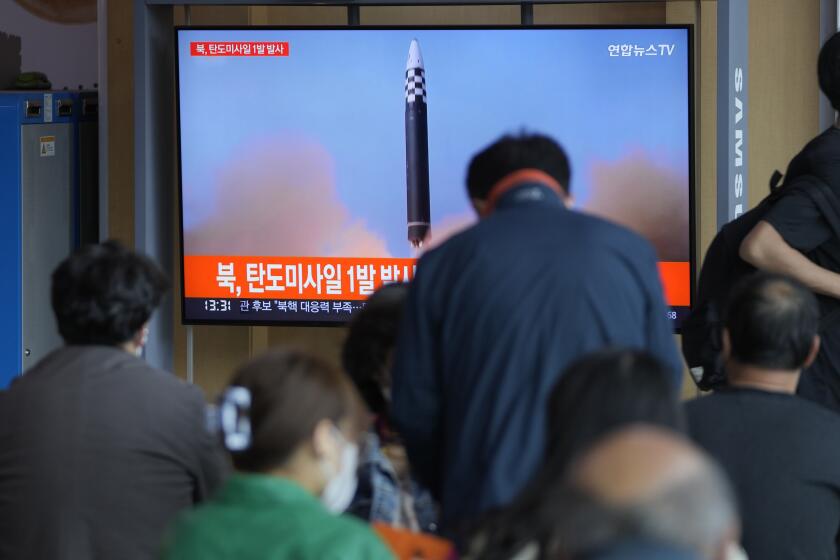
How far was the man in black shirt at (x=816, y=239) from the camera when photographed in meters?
3.18

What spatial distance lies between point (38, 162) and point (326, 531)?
3.81 m

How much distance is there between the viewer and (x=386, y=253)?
4.80 metres

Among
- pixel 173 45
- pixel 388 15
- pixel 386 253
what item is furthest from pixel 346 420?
pixel 388 15

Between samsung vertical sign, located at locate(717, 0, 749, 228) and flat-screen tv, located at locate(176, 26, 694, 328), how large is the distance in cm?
19

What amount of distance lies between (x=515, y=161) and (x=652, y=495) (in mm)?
1302

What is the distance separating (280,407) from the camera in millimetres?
1679

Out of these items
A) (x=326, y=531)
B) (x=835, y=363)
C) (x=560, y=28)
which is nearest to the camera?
(x=326, y=531)

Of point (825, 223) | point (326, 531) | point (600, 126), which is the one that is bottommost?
point (326, 531)

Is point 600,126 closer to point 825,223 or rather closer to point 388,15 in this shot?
point 388,15

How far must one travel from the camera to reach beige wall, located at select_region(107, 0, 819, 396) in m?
5.26

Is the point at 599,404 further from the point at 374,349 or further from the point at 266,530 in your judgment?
the point at 374,349

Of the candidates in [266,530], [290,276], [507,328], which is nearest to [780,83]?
[290,276]

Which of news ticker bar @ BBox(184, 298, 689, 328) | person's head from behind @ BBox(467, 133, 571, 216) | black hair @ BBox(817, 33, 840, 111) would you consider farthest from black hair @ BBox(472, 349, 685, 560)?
news ticker bar @ BBox(184, 298, 689, 328)
